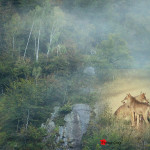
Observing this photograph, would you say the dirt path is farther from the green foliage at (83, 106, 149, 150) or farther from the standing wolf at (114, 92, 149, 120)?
the green foliage at (83, 106, 149, 150)

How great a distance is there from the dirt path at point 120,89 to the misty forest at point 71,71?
5cm

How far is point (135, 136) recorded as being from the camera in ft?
42.0

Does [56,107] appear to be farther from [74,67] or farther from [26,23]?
[26,23]

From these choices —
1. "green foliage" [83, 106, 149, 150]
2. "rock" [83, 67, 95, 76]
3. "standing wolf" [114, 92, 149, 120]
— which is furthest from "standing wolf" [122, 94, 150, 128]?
"rock" [83, 67, 95, 76]

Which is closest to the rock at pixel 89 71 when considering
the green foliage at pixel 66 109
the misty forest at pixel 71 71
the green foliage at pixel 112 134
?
the misty forest at pixel 71 71

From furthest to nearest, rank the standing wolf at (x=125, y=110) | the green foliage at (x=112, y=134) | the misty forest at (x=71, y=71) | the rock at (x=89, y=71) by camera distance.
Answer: the rock at (x=89, y=71), the standing wolf at (x=125, y=110), the misty forest at (x=71, y=71), the green foliage at (x=112, y=134)

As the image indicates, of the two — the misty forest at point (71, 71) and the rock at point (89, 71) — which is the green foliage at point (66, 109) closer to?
the misty forest at point (71, 71)

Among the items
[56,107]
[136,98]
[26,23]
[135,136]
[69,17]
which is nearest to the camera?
[135,136]

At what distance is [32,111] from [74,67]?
15.0ft

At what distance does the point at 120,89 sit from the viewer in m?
15.9

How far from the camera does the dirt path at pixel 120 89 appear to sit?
1509cm

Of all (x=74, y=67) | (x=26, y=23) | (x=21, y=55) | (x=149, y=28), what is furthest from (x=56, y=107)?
(x=149, y=28)

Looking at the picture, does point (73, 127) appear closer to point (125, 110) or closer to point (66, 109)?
point (66, 109)

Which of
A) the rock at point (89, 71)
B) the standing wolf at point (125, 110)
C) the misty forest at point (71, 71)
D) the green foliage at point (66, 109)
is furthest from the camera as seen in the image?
the rock at point (89, 71)
